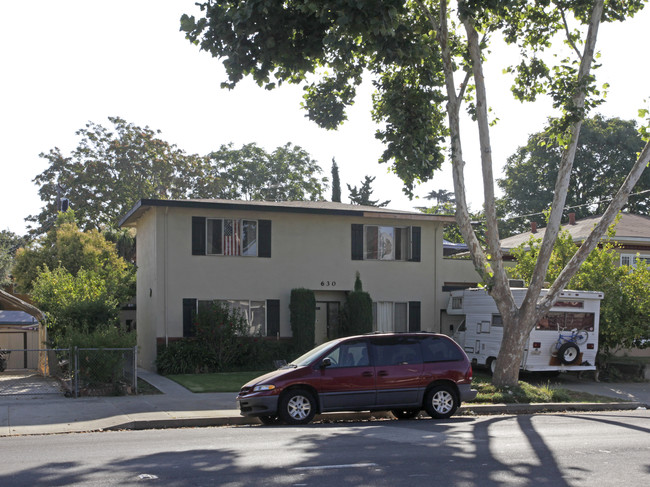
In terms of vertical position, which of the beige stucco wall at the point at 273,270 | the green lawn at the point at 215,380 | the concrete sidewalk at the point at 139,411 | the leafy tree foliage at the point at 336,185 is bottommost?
the green lawn at the point at 215,380

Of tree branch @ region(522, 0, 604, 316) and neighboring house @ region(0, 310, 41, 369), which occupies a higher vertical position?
tree branch @ region(522, 0, 604, 316)

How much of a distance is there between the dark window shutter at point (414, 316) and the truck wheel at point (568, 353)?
6088 mm

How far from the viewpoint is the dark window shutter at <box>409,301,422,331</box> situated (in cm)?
2617

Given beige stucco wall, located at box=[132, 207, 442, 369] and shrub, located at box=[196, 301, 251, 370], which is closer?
shrub, located at box=[196, 301, 251, 370]

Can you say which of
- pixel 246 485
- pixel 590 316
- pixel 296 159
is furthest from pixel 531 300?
pixel 296 159

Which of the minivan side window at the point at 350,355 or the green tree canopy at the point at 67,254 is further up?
the green tree canopy at the point at 67,254

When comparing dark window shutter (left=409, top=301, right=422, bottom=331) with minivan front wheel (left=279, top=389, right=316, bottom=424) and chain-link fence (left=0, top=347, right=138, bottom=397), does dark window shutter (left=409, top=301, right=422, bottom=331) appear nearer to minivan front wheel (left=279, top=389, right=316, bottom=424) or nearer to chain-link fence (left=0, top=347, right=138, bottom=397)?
chain-link fence (left=0, top=347, right=138, bottom=397)

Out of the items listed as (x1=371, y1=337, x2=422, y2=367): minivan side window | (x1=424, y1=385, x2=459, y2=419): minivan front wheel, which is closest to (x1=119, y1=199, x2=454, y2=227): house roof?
(x1=371, y1=337, x2=422, y2=367): minivan side window

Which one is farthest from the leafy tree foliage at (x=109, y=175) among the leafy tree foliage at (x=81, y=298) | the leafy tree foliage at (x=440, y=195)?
the leafy tree foliage at (x=440, y=195)

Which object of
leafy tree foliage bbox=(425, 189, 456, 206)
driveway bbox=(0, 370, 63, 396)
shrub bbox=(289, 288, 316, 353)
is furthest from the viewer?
leafy tree foliage bbox=(425, 189, 456, 206)

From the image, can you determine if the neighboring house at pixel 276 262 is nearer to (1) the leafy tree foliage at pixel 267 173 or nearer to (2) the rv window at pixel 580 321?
(2) the rv window at pixel 580 321

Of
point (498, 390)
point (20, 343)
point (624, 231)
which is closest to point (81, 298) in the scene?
point (20, 343)

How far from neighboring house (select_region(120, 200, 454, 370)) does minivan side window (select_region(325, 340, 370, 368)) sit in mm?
10182

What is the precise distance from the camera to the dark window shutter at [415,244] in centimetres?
2642
